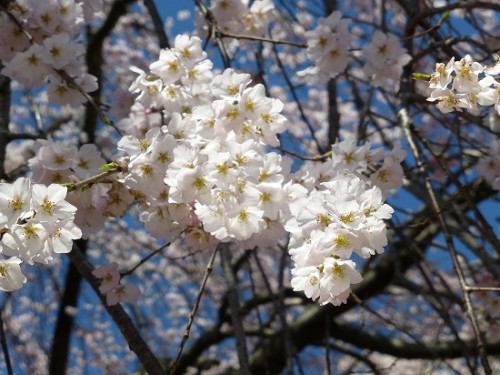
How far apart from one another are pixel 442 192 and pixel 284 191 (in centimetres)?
203

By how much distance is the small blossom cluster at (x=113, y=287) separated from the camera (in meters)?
2.03

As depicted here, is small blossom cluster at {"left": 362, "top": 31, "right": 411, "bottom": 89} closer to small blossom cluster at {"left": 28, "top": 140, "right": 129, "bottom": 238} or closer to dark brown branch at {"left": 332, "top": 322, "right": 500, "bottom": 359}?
small blossom cluster at {"left": 28, "top": 140, "right": 129, "bottom": 238}

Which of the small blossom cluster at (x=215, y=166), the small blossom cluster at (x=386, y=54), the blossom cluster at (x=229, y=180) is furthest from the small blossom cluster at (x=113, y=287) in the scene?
the small blossom cluster at (x=386, y=54)

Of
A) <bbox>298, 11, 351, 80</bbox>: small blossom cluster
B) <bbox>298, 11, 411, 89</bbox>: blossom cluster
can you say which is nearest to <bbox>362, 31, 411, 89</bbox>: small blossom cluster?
<bbox>298, 11, 411, 89</bbox>: blossom cluster

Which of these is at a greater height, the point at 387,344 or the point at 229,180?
the point at 387,344

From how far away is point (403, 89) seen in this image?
256cm

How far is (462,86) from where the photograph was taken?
1537 mm

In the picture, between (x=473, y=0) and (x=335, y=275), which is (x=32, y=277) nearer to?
(x=473, y=0)

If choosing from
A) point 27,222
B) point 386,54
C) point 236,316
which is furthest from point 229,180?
point 386,54

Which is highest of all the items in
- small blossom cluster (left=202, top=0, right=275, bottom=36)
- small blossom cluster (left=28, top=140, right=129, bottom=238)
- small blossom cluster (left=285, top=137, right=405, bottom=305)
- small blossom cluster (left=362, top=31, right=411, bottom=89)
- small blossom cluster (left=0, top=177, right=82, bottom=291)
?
small blossom cluster (left=202, top=0, right=275, bottom=36)

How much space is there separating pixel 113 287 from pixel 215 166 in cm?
70

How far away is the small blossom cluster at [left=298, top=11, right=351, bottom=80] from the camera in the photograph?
245cm

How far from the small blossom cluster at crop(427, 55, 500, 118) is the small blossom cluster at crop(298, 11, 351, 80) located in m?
0.92

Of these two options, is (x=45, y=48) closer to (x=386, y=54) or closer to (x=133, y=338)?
(x=133, y=338)
